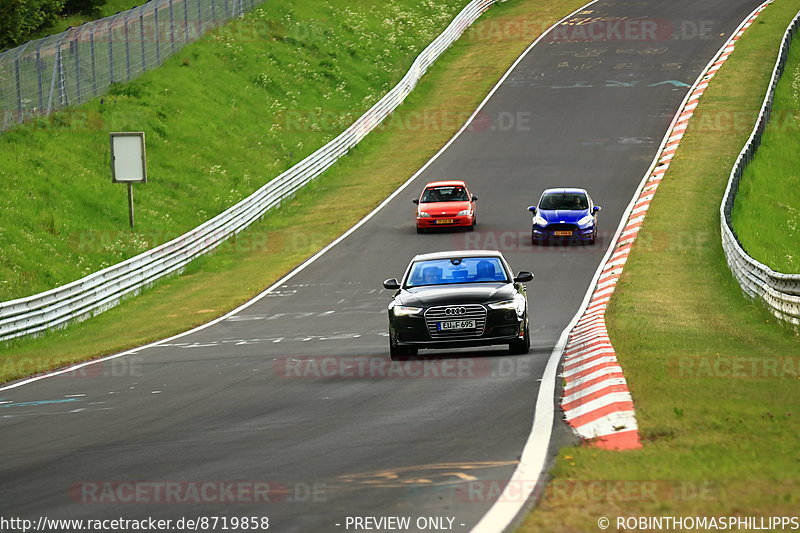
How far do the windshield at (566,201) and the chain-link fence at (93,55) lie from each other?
670 inches

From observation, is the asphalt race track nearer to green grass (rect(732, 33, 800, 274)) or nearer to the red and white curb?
the red and white curb

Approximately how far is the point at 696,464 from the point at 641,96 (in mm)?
50285

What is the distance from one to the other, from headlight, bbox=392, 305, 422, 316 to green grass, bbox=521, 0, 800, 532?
2.89m

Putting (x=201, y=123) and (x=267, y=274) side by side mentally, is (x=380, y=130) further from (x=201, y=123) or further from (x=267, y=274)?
(x=267, y=274)

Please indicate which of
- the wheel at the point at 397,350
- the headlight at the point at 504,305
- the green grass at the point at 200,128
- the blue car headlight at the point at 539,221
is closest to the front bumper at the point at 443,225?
the blue car headlight at the point at 539,221

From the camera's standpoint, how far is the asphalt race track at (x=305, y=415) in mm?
8641

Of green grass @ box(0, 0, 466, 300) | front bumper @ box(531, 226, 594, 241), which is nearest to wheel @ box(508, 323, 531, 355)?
green grass @ box(0, 0, 466, 300)

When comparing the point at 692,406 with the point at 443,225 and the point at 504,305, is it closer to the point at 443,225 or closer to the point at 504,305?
the point at 504,305

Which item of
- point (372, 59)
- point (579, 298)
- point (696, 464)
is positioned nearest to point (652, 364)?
point (696, 464)

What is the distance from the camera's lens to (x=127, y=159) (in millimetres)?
35562

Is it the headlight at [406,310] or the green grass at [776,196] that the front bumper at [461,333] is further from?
the green grass at [776,196]

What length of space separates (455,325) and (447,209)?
2091cm

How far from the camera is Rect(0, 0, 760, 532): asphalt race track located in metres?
8.64

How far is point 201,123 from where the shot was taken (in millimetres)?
50406
